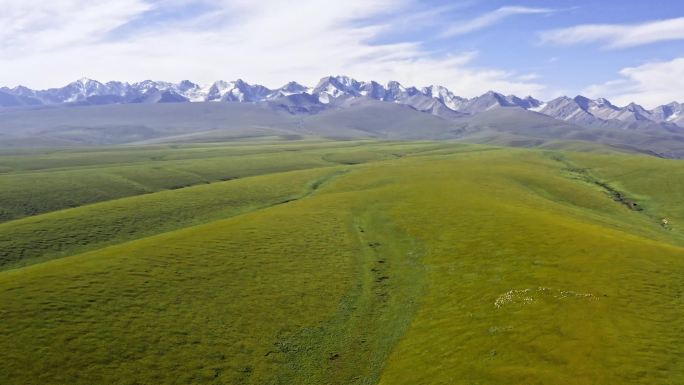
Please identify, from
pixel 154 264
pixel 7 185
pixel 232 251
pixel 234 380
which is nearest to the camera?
pixel 234 380

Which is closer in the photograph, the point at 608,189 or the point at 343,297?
the point at 343,297

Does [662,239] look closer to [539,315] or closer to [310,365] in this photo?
[539,315]

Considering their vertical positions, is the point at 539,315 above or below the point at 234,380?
above

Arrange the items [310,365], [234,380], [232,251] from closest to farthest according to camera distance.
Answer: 1. [234,380]
2. [310,365]
3. [232,251]

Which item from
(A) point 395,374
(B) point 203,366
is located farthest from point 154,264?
(A) point 395,374

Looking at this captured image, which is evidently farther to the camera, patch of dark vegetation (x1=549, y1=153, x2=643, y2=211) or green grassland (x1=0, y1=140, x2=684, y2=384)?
patch of dark vegetation (x1=549, y1=153, x2=643, y2=211)

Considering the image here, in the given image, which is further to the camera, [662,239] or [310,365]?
[662,239]

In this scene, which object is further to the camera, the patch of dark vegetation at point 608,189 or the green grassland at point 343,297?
the patch of dark vegetation at point 608,189

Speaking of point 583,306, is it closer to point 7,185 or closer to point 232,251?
point 232,251
